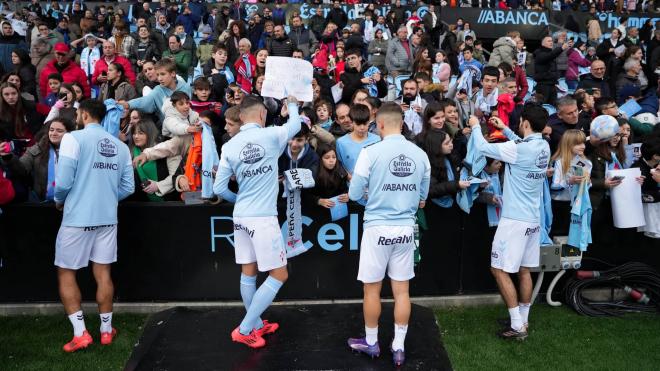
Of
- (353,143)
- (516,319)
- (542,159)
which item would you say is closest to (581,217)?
(542,159)

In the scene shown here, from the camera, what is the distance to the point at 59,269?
18.2 feet

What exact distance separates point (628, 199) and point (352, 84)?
4183 mm

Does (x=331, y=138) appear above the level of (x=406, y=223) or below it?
above

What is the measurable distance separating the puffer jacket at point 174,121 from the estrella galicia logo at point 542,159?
337 cm

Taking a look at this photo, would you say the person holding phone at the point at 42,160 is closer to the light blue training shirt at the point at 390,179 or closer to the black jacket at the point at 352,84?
the light blue training shirt at the point at 390,179

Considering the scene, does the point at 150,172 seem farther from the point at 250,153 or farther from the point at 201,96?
the point at 250,153

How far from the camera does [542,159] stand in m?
5.57

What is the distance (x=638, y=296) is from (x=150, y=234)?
16.6 ft

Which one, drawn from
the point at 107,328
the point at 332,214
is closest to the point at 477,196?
the point at 332,214

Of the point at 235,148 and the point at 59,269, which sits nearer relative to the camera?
the point at 235,148

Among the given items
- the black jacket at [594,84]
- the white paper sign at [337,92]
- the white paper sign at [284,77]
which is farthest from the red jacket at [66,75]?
the black jacket at [594,84]

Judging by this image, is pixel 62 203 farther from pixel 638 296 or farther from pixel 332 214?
pixel 638 296

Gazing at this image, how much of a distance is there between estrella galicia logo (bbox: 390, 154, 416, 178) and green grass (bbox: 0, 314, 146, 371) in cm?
282

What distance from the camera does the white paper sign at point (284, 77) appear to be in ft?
17.6
